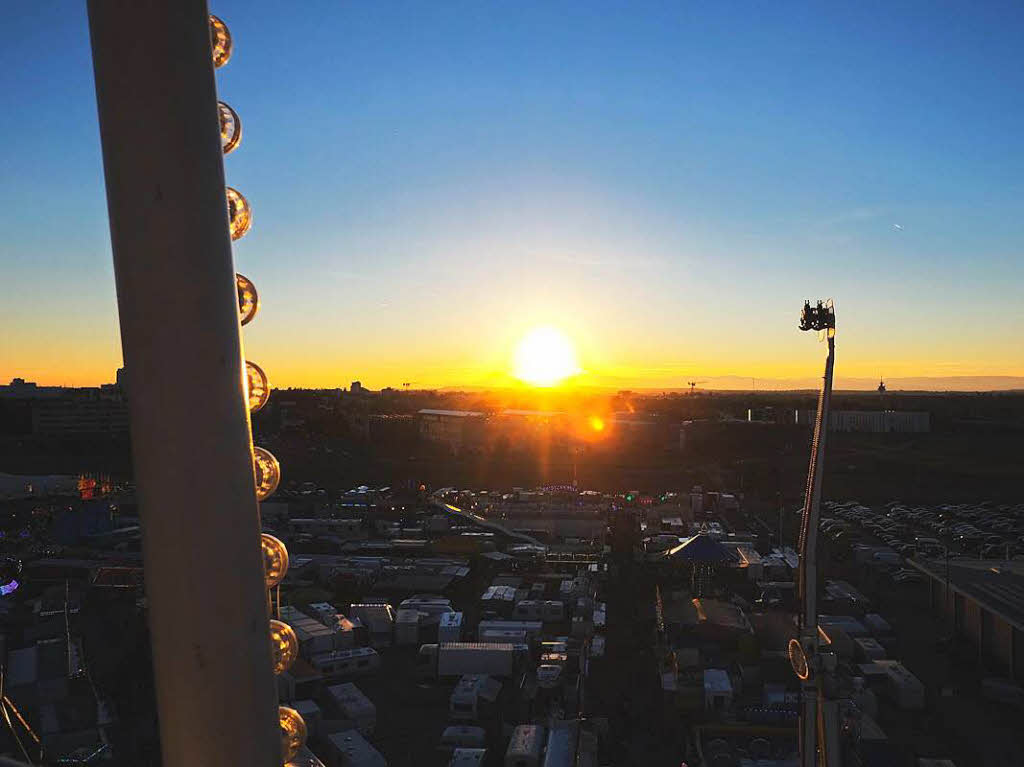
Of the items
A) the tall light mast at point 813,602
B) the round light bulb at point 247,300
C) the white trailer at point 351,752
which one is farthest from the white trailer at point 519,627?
the round light bulb at point 247,300

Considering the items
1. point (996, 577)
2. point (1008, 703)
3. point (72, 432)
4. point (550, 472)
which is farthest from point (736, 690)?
point (72, 432)

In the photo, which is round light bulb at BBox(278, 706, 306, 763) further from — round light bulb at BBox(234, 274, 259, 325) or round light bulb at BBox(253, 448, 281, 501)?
round light bulb at BBox(234, 274, 259, 325)

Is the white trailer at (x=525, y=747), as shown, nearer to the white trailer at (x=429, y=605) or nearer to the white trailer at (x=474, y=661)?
the white trailer at (x=474, y=661)

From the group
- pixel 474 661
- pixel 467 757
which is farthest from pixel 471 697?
pixel 467 757

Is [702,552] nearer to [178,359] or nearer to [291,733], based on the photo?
[291,733]

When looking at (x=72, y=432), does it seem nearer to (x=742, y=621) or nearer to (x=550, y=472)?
(x=550, y=472)

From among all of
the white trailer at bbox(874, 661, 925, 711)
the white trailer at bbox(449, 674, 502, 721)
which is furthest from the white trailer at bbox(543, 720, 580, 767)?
the white trailer at bbox(874, 661, 925, 711)
